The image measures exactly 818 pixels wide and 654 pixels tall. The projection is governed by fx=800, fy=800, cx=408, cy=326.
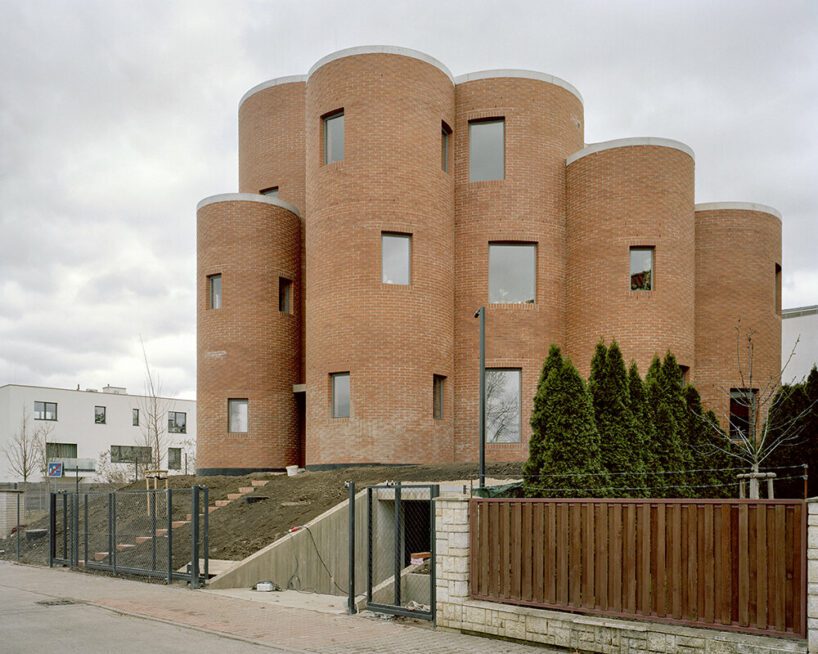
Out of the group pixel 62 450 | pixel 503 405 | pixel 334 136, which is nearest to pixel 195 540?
pixel 503 405

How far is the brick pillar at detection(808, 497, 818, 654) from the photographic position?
7.82 meters

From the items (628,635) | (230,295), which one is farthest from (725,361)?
(628,635)

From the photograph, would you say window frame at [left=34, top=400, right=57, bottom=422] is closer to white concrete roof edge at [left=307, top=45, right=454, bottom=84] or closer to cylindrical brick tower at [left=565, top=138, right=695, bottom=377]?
white concrete roof edge at [left=307, top=45, right=454, bottom=84]

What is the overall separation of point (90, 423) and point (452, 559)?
6215cm

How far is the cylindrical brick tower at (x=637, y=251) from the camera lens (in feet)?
76.9

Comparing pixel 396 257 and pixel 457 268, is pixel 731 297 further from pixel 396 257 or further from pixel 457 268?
pixel 396 257

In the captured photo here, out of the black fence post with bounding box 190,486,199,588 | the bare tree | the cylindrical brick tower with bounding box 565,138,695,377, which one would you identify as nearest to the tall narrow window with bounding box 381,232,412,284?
the cylindrical brick tower with bounding box 565,138,695,377

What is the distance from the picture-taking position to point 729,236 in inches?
1028

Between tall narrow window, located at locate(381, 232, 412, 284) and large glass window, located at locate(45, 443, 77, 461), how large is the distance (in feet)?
155

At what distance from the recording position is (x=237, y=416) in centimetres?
2727

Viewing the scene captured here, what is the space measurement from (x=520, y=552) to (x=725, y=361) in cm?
1790

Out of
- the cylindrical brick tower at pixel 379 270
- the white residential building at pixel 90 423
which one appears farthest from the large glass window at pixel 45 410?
the cylindrical brick tower at pixel 379 270

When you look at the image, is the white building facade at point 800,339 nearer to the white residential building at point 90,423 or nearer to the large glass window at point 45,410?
the white residential building at point 90,423

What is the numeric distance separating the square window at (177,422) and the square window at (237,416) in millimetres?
46460
